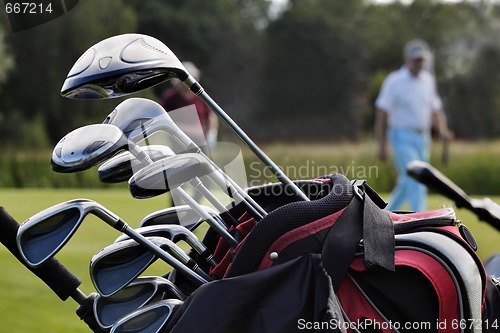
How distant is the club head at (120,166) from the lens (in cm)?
126

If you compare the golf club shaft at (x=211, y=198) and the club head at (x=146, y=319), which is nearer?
the club head at (x=146, y=319)

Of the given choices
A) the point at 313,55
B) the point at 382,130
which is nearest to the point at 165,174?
the point at 382,130

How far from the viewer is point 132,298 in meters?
1.23

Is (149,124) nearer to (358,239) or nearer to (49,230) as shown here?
(49,230)

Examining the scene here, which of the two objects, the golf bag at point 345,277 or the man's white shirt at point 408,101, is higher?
the man's white shirt at point 408,101

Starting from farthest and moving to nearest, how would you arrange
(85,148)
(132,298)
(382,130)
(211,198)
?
(382,130) < (211,198) < (132,298) < (85,148)

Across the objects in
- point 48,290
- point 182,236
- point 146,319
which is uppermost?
point 182,236

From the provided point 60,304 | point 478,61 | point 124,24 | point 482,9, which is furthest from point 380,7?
point 60,304

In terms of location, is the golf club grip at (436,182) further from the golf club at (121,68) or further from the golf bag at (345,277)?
the golf club at (121,68)

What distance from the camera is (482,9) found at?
94.2 ft

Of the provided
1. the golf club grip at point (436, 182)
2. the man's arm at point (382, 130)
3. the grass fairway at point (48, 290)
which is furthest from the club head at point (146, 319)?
the man's arm at point (382, 130)

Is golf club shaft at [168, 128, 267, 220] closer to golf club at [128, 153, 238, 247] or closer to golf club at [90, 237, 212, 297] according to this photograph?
golf club at [128, 153, 238, 247]

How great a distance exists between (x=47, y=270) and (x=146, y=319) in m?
0.26

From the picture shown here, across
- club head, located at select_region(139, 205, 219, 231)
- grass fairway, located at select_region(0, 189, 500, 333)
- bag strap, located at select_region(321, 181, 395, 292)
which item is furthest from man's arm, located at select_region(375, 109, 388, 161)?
bag strap, located at select_region(321, 181, 395, 292)
